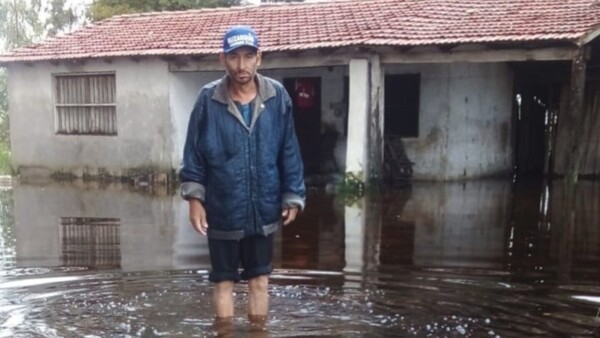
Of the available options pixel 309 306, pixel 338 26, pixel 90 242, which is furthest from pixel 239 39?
pixel 338 26

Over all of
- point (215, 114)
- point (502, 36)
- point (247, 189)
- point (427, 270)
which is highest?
point (502, 36)

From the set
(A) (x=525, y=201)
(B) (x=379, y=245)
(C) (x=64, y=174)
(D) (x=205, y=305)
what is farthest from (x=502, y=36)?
(C) (x=64, y=174)

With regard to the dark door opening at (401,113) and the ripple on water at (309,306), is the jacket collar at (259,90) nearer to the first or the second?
the ripple on water at (309,306)

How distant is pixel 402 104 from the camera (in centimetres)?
1430

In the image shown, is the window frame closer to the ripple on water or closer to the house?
the house

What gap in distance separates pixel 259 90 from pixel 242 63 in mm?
214

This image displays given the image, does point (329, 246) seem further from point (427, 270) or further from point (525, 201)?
point (525, 201)

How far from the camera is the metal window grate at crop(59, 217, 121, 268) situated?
6.30 meters

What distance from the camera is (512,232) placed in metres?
7.83

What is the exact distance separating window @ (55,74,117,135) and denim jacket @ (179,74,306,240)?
36.6 feet

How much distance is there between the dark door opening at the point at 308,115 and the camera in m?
14.9

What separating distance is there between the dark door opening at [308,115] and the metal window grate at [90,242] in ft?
22.1

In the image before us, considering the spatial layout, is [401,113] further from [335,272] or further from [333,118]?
[335,272]

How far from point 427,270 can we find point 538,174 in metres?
10.3
